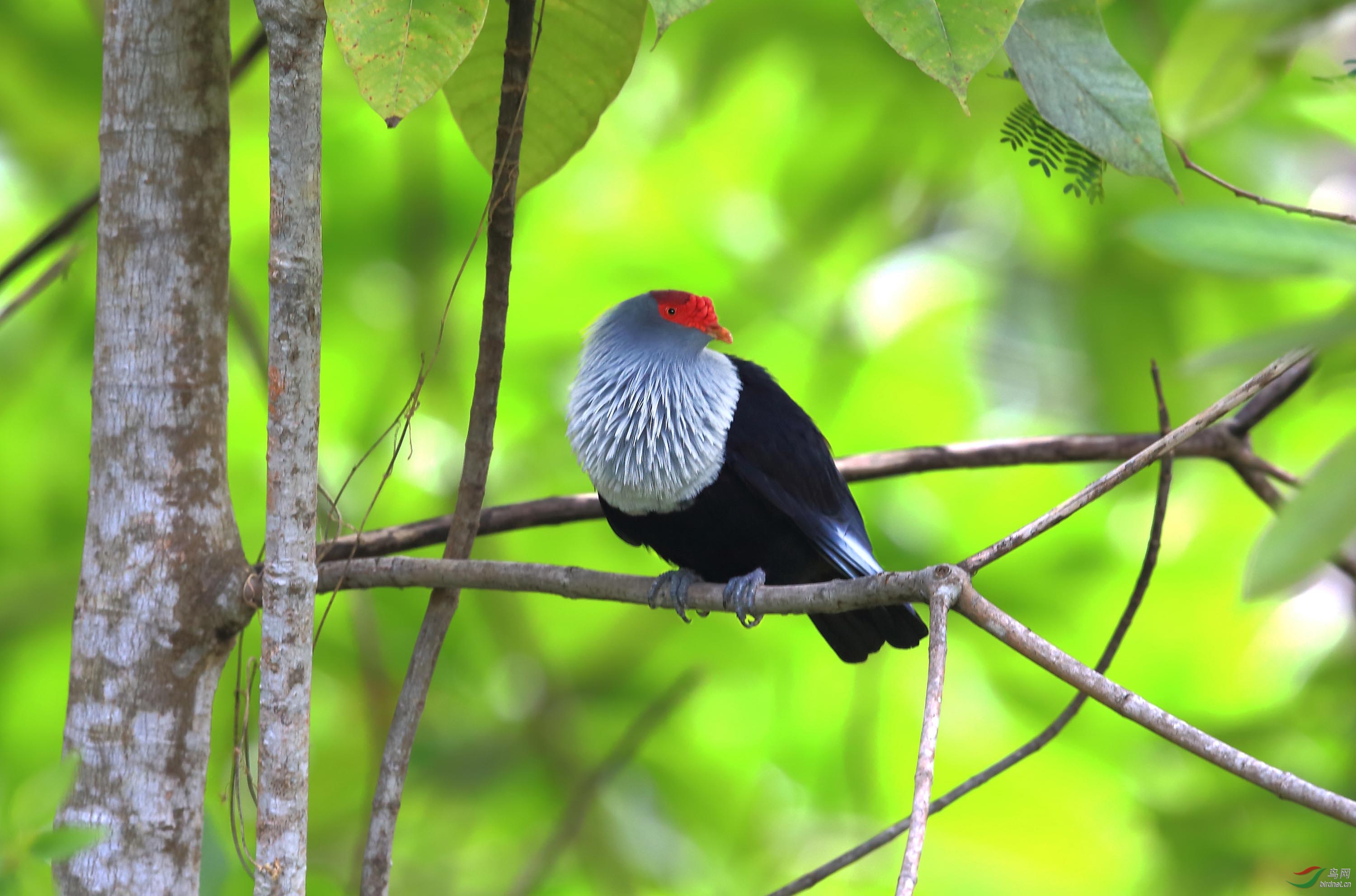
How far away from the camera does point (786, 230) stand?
2.19 meters

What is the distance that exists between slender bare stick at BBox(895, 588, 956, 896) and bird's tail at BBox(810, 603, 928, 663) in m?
0.68

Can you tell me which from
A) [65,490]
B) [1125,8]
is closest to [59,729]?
[65,490]

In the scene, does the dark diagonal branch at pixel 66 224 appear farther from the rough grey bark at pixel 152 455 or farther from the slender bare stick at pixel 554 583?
the slender bare stick at pixel 554 583

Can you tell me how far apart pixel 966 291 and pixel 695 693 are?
1.03 metres

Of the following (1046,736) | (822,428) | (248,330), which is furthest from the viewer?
(822,428)

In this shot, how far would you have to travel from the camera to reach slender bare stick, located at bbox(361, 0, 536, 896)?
1.08 meters

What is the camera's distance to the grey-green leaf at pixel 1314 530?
610mm

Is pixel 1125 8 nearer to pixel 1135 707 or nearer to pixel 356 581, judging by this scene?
pixel 1135 707

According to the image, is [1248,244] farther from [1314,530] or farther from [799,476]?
[799,476]

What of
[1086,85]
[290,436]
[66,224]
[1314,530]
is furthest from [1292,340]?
[66,224]

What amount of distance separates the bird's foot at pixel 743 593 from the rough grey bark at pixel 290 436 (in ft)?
1.46

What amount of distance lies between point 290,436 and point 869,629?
0.98m

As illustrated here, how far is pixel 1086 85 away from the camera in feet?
3.23

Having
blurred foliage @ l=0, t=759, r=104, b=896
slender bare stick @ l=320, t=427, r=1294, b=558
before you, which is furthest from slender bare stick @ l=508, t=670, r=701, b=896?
blurred foliage @ l=0, t=759, r=104, b=896
